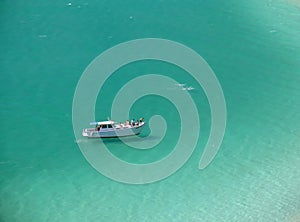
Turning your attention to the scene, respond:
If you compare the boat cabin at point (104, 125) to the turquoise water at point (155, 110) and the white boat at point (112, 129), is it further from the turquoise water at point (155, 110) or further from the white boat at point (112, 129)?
the turquoise water at point (155, 110)

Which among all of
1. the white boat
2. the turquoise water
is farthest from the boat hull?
the turquoise water

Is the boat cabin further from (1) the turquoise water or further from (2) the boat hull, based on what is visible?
(1) the turquoise water

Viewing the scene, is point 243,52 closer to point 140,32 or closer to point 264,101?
point 264,101

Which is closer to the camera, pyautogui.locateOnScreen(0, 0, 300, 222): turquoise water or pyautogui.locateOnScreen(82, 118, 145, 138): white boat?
pyautogui.locateOnScreen(0, 0, 300, 222): turquoise water

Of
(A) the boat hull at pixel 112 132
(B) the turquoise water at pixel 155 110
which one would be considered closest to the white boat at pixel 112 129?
(A) the boat hull at pixel 112 132

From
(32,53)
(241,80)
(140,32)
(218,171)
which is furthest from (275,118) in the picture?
(32,53)

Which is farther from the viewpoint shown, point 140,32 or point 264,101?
point 140,32

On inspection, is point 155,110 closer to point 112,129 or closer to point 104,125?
point 112,129
